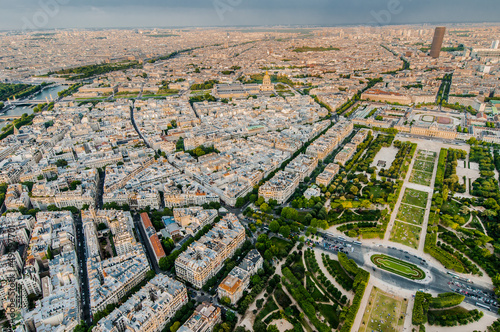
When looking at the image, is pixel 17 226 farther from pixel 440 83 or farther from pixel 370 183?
pixel 440 83

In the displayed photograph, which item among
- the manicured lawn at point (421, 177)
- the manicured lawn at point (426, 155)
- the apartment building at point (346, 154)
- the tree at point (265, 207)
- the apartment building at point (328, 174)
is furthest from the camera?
the manicured lawn at point (426, 155)

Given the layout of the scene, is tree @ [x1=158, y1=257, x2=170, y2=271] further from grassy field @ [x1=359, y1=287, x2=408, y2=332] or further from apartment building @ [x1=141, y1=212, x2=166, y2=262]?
grassy field @ [x1=359, y1=287, x2=408, y2=332]

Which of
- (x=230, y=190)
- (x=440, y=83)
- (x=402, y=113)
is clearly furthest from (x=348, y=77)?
(x=230, y=190)

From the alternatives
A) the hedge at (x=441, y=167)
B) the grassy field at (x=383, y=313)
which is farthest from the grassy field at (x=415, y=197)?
the grassy field at (x=383, y=313)

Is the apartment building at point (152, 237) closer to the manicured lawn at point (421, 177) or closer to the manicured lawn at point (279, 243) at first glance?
the manicured lawn at point (279, 243)

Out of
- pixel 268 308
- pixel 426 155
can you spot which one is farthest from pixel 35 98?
pixel 426 155

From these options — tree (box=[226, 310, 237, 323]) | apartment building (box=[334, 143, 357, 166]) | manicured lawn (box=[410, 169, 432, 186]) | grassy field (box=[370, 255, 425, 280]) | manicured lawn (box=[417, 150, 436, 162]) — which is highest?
manicured lawn (box=[417, 150, 436, 162])

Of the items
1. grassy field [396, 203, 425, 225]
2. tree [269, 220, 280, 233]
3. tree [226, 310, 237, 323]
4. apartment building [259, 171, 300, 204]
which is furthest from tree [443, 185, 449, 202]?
tree [226, 310, 237, 323]
